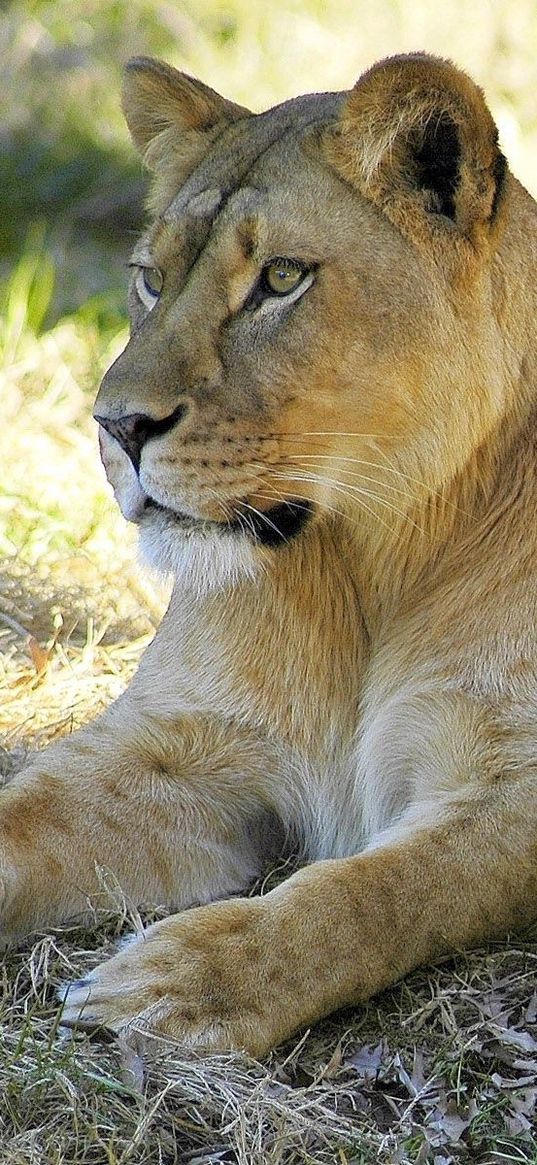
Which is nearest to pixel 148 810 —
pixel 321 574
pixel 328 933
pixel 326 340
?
pixel 321 574

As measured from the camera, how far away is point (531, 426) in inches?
110

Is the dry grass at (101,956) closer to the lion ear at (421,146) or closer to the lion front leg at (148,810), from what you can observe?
the lion front leg at (148,810)

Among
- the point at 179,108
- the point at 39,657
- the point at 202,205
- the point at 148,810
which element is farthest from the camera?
the point at 39,657

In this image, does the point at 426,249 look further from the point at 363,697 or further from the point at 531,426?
the point at 363,697

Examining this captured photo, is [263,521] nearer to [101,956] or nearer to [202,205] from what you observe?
[202,205]

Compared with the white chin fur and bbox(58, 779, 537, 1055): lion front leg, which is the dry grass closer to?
bbox(58, 779, 537, 1055): lion front leg

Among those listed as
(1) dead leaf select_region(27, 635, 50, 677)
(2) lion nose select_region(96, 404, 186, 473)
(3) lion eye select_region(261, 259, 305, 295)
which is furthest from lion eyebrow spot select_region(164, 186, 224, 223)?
(1) dead leaf select_region(27, 635, 50, 677)

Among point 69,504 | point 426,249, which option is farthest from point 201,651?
point 69,504

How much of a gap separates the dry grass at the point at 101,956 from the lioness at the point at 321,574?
8 cm

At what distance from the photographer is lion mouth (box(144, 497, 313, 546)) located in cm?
261

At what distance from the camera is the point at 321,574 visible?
2.87 metres

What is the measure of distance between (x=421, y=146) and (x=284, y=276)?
274mm

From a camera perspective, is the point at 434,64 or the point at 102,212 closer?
the point at 434,64

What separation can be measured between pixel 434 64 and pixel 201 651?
1.01 meters
